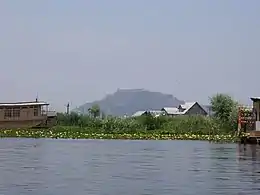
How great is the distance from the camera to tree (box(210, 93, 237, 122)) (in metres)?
70.9

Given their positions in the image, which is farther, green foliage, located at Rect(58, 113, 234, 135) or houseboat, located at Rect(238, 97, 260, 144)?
green foliage, located at Rect(58, 113, 234, 135)

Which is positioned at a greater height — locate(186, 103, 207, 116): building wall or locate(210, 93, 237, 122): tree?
locate(186, 103, 207, 116): building wall

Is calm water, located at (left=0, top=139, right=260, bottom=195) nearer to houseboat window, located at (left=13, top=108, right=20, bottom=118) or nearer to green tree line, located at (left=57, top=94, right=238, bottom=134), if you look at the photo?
green tree line, located at (left=57, top=94, right=238, bottom=134)

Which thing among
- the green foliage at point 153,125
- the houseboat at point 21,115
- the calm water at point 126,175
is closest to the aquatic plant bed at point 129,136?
the green foliage at point 153,125

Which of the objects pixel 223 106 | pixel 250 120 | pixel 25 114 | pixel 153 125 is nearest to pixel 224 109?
pixel 223 106

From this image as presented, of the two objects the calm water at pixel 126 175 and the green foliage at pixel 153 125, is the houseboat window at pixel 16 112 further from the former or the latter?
the calm water at pixel 126 175

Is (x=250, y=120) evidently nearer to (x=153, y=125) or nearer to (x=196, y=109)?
(x=153, y=125)

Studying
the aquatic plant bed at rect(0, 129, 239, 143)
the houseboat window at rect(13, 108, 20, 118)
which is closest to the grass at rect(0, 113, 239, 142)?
the aquatic plant bed at rect(0, 129, 239, 143)

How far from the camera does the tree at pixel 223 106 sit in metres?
70.9

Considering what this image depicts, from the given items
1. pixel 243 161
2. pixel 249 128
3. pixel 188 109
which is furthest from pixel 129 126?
pixel 188 109

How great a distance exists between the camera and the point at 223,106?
236 feet

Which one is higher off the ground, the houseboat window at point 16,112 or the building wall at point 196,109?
the building wall at point 196,109

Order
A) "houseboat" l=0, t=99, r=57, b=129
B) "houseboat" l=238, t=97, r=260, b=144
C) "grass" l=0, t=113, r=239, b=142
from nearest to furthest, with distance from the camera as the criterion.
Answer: "houseboat" l=238, t=97, r=260, b=144 < "grass" l=0, t=113, r=239, b=142 < "houseboat" l=0, t=99, r=57, b=129

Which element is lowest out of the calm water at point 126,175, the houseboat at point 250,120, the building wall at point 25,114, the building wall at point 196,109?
the calm water at point 126,175
